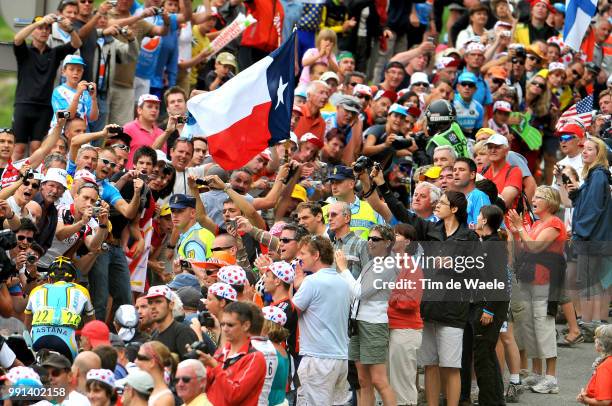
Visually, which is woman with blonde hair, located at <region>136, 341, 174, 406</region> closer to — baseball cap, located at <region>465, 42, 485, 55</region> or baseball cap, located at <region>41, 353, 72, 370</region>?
baseball cap, located at <region>41, 353, 72, 370</region>

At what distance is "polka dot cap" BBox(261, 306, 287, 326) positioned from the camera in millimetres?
11500

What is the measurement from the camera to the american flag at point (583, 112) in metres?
19.1

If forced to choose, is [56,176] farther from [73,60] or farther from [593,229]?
[593,229]

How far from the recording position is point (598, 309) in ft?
50.8

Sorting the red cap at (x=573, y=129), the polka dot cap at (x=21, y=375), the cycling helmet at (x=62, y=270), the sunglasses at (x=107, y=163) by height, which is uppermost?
the red cap at (x=573, y=129)

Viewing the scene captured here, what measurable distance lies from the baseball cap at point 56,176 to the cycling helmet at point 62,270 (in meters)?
1.03

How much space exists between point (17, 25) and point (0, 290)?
168 inches

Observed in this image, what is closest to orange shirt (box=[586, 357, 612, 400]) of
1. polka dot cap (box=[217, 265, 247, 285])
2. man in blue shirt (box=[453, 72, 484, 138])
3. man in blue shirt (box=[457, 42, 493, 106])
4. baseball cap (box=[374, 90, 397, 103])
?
polka dot cap (box=[217, 265, 247, 285])

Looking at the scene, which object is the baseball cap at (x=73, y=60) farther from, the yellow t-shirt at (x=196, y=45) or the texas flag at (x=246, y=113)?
the yellow t-shirt at (x=196, y=45)

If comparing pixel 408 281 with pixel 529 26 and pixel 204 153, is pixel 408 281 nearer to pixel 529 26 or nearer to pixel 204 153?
pixel 204 153

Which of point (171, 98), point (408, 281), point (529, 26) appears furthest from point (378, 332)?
point (529, 26)

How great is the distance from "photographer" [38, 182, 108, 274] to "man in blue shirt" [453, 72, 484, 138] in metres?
6.52

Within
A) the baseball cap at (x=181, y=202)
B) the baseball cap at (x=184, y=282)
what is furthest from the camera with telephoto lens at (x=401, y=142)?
the baseball cap at (x=184, y=282)

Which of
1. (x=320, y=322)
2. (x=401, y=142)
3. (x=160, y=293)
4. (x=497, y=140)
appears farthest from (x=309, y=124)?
(x=160, y=293)
